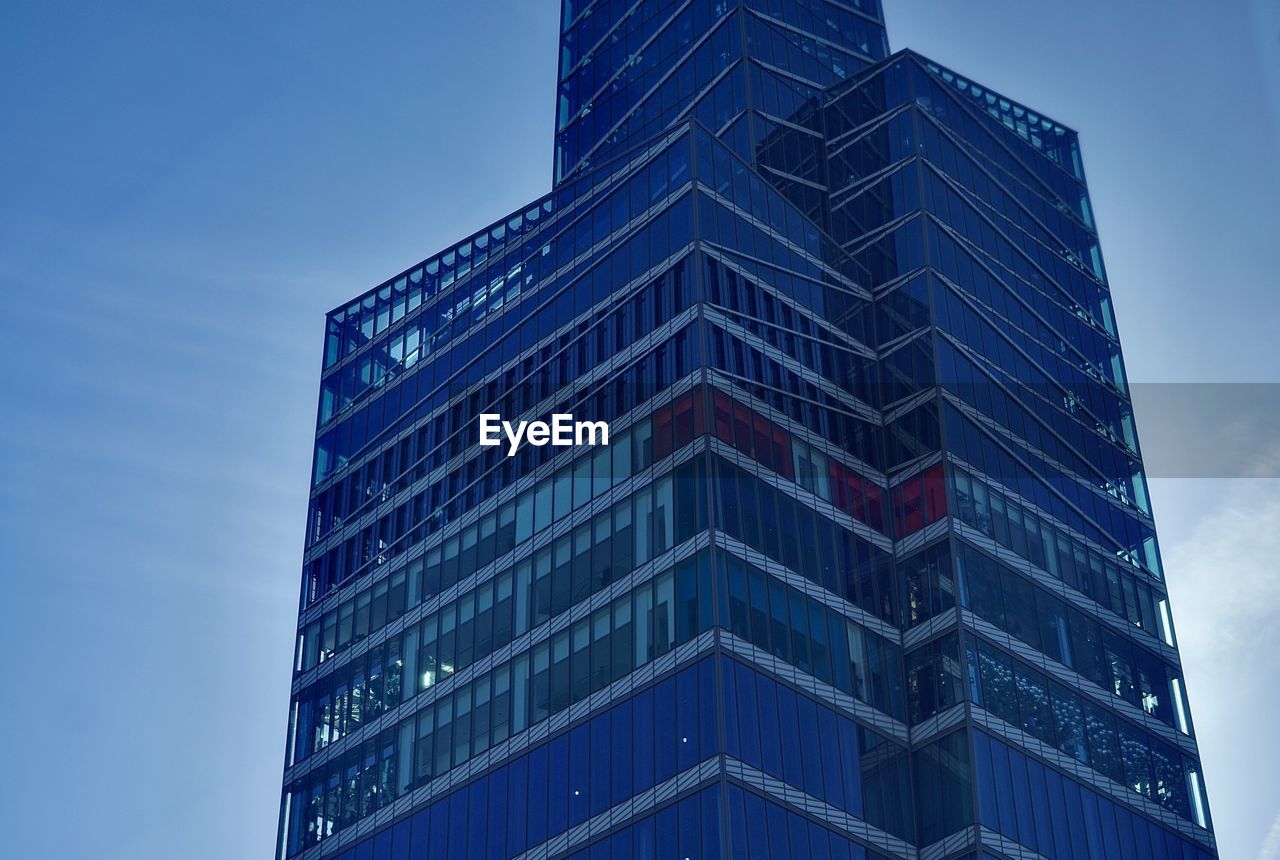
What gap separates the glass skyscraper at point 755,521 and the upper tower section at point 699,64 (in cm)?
51

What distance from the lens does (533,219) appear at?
113625mm

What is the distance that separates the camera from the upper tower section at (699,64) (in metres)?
121

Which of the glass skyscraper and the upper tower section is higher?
the upper tower section

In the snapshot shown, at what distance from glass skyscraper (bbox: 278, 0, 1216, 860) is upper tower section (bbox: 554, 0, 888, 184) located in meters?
0.51

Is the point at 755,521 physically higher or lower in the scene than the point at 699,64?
lower

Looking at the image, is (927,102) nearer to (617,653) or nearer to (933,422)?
(933,422)

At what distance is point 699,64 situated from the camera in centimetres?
12525

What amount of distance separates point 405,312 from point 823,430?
31.0m

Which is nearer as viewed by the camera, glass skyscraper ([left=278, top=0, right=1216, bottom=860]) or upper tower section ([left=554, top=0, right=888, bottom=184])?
glass skyscraper ([left=278, top=0, right=1216, bottom=860])

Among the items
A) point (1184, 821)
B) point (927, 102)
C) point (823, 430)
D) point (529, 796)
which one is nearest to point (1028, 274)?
point (927, 102)

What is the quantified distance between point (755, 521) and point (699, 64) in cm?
4238

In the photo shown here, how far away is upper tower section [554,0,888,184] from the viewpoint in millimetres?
121312

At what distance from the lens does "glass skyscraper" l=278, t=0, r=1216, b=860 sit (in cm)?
8956

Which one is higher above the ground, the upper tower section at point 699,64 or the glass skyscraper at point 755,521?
the upper tower section at point 699,64
